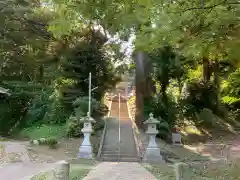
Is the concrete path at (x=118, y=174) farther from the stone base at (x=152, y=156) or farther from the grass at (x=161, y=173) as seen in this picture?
the stone base at (x=152, y=156)

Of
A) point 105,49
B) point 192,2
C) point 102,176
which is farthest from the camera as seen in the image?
point 105,49

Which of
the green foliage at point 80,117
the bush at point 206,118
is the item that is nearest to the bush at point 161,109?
the bush at point 206,118

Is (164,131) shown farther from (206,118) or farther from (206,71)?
(206,71)

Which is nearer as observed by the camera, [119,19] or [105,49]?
[119,19]

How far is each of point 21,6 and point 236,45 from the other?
52.6 ft

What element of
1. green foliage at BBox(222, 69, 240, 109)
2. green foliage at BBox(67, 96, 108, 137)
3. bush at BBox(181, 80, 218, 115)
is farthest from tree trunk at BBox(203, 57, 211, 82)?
green foliage at BBox(67, 96, 108, 137)

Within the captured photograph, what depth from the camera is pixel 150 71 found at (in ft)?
69.7

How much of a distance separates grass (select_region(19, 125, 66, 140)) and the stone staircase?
8.23ft

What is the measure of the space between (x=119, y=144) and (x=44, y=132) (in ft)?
14.9

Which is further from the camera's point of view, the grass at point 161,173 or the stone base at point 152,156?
the stone base at point 152,156

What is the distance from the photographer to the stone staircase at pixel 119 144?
15.0 meters

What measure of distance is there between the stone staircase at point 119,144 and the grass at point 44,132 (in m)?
2.51

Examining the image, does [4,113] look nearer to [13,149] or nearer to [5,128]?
[5,128]

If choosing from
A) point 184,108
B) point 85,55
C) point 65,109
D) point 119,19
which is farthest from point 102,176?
point 184,108
